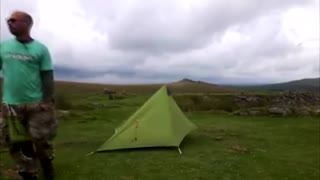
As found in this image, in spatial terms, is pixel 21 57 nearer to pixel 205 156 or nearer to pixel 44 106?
pixel 44 106

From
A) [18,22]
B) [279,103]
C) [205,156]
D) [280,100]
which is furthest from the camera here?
[280,100]

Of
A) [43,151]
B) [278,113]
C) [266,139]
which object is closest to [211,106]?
[278,113]

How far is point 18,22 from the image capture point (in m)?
8.52

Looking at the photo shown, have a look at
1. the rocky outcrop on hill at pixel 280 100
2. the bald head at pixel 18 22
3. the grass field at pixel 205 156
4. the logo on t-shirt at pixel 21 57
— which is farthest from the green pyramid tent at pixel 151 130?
the rocky outcrop on hill at pixel 280 100

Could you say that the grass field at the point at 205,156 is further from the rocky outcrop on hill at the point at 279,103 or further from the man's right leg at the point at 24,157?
the rocky outcrop on hill at the point at 279,103

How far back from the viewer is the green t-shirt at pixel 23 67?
8664mm

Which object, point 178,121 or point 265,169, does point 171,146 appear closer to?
point 178,121

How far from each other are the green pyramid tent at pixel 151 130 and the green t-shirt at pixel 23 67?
396 inches

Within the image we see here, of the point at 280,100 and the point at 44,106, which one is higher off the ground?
the point at 44,106

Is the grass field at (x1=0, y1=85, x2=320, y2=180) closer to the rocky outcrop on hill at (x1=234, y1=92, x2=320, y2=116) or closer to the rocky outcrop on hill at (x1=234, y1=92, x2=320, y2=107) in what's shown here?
the rocky outcrop on hill at (x1=234, y1=92, x2=320, y2=116)

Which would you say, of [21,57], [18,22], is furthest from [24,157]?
[18,22]

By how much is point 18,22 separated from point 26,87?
3.87ft

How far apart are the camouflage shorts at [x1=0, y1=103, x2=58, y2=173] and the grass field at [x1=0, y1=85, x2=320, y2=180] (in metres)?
4.57

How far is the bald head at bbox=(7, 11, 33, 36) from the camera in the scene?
8508 mm
